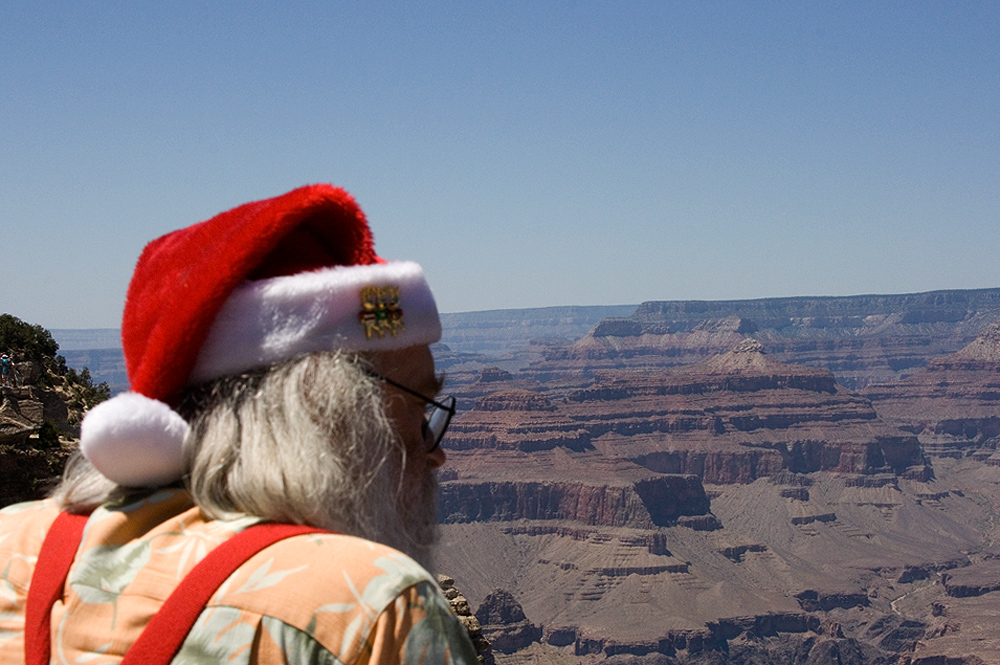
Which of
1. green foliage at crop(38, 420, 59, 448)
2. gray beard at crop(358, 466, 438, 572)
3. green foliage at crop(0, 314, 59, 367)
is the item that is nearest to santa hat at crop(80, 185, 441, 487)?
gray beard at crop(358, 466, 438, 572)

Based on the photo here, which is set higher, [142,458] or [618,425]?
[142,458]

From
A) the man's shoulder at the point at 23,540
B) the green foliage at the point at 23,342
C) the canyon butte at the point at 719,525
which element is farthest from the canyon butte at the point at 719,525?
the man's shoulder at the point at 23,540

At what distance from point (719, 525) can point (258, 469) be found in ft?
415

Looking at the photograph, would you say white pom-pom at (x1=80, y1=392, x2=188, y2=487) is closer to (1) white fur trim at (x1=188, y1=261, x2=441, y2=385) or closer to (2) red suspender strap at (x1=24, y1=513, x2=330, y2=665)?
(1) white fur trim at (x1=188, y1=261, x2=441, y2=385)

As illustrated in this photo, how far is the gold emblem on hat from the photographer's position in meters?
2.47

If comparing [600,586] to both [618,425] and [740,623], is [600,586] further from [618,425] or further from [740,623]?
[618,425]

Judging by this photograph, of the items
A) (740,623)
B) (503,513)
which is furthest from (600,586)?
(503,513)

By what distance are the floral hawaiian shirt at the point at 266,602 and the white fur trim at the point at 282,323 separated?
35 cm

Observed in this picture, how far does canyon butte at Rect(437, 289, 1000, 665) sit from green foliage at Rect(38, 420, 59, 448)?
149 feet

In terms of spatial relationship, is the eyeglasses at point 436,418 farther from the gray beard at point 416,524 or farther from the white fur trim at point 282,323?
the white fur trim at point 282,323

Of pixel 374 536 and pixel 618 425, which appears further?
pixel 618 425

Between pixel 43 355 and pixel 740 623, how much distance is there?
84703 millimetres

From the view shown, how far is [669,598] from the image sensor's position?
9756 centimetres

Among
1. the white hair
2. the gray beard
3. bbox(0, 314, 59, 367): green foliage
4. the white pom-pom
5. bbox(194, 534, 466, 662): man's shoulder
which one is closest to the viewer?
bbox(194, 534, 466, 662): man's shoulder
